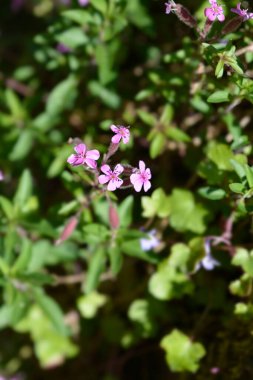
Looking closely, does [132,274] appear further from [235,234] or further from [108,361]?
[235,234]

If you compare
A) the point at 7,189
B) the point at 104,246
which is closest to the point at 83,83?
the point at 7,189

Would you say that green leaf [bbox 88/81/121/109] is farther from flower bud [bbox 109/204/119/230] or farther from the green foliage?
flower bud [bbox 109/204/119/230]

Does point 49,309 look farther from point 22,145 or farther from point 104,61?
point 104,61

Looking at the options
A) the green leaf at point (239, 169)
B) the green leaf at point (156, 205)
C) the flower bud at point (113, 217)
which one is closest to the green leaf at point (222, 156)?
the green leaf at point (239, 169)

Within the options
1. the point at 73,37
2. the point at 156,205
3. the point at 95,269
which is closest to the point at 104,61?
the point at 73,37

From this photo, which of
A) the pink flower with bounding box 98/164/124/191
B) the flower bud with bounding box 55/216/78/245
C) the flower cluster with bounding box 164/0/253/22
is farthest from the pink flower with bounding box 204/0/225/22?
the flower bud with bounding box 55/216/78/245
